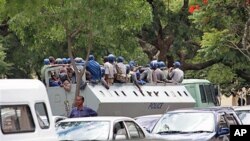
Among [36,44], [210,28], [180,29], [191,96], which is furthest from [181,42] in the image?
[36,44]

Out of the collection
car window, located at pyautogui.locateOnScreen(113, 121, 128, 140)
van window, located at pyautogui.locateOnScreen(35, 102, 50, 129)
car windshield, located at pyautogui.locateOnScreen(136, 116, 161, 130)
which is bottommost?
car windshield, located at pyautogui.locateOnScreen(136, 116, 161, 130)

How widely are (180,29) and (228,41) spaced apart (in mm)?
6265

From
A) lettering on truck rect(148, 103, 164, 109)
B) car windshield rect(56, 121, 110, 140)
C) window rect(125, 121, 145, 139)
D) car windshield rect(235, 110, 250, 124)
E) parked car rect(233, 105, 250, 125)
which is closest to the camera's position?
car windshield rect(56, 121, 110, 140)

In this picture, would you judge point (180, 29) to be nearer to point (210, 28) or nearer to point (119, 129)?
point (210, 28)

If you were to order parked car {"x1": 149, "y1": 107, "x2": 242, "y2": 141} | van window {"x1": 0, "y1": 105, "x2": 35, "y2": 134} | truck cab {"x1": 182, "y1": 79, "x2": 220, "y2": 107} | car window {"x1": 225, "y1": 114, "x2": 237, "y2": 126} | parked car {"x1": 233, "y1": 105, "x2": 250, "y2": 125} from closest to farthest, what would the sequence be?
1. van window {"x1": 0, "y1": 105, "x2": 35, "y2": 134}
2. parked car {"x1": 149, "y1": 107, "x2": 242, "y2": 141}
3. car window {"x1": 225, "y1": 114, "x2": 237, "y2": 126}
4. parked car {"x1": 233, "y1": 105, "x2": 250, "y2": 125}
5. truck cab {"x1": 182, "y1": 79, "x2": 220, "y2": 107}

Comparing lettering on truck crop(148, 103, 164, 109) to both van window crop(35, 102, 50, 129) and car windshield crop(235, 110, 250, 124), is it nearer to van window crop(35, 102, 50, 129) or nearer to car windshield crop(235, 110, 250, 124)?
car windshield crop(235, 110, 250, 124)

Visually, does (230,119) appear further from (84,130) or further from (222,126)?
(84,130)

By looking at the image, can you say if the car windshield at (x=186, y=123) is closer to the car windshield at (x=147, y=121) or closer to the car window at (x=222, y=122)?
the car window at (x=222, y=122)

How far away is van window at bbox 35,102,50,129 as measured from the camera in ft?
41.2

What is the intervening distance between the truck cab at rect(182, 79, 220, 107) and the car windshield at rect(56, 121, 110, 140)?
1143 centimetres

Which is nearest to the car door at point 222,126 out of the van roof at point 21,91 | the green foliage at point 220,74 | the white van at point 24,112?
the white van at point 24,112

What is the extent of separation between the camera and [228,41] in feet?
88.8

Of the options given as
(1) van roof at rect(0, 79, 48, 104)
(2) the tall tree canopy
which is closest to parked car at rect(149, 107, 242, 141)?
(1) van roof at rect(0, 79, 48, 104)

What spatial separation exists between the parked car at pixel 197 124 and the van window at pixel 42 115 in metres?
3.19
